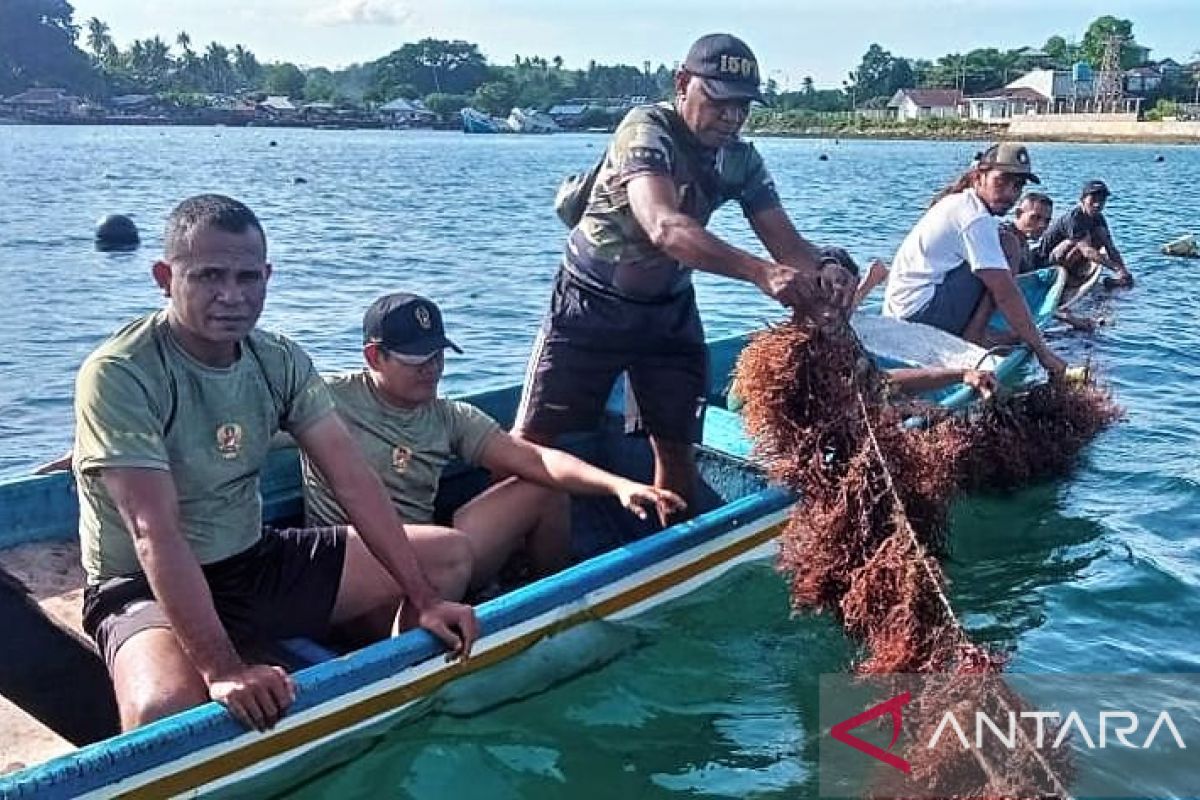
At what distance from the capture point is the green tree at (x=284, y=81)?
16250 centimetres

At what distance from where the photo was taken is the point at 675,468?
6309mm

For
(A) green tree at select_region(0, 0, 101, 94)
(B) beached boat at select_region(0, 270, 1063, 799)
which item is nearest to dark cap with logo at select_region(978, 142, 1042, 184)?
(B) beached boat at select_region(0, 270, 1063, 799)

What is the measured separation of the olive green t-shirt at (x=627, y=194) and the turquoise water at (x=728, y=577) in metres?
1.53

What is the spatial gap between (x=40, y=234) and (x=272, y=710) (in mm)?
24350

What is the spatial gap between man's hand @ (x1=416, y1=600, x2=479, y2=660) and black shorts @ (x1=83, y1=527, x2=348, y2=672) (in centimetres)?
45

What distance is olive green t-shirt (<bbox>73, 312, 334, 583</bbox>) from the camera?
404cm

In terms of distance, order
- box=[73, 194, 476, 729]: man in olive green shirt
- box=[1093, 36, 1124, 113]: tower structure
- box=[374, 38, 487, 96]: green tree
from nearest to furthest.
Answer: box=[73, 194, 476, 729]: man in olive green shirt → box=[1093, 36, 1124, 113]: tower structure → box=[374, 38, 487, 96]: green tree

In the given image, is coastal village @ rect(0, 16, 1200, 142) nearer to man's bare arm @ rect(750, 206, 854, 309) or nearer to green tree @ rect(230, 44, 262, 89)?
green tree @ rect(230, 44, 262, 89)

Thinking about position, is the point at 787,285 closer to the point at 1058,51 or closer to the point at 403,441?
the point at 403,441

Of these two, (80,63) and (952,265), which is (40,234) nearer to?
(952,265)

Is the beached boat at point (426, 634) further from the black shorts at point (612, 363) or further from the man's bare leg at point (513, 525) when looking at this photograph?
the black shorts at point (612, 363)

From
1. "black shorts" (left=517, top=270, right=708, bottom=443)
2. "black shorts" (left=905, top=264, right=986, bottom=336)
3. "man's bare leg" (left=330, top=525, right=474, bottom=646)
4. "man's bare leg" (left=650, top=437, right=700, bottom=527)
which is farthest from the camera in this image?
"black shorts" (left=905, top=264, right=986, bottom=336)

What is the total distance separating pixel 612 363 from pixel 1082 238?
1234 centimetres

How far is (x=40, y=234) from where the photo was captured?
84.8 ft
